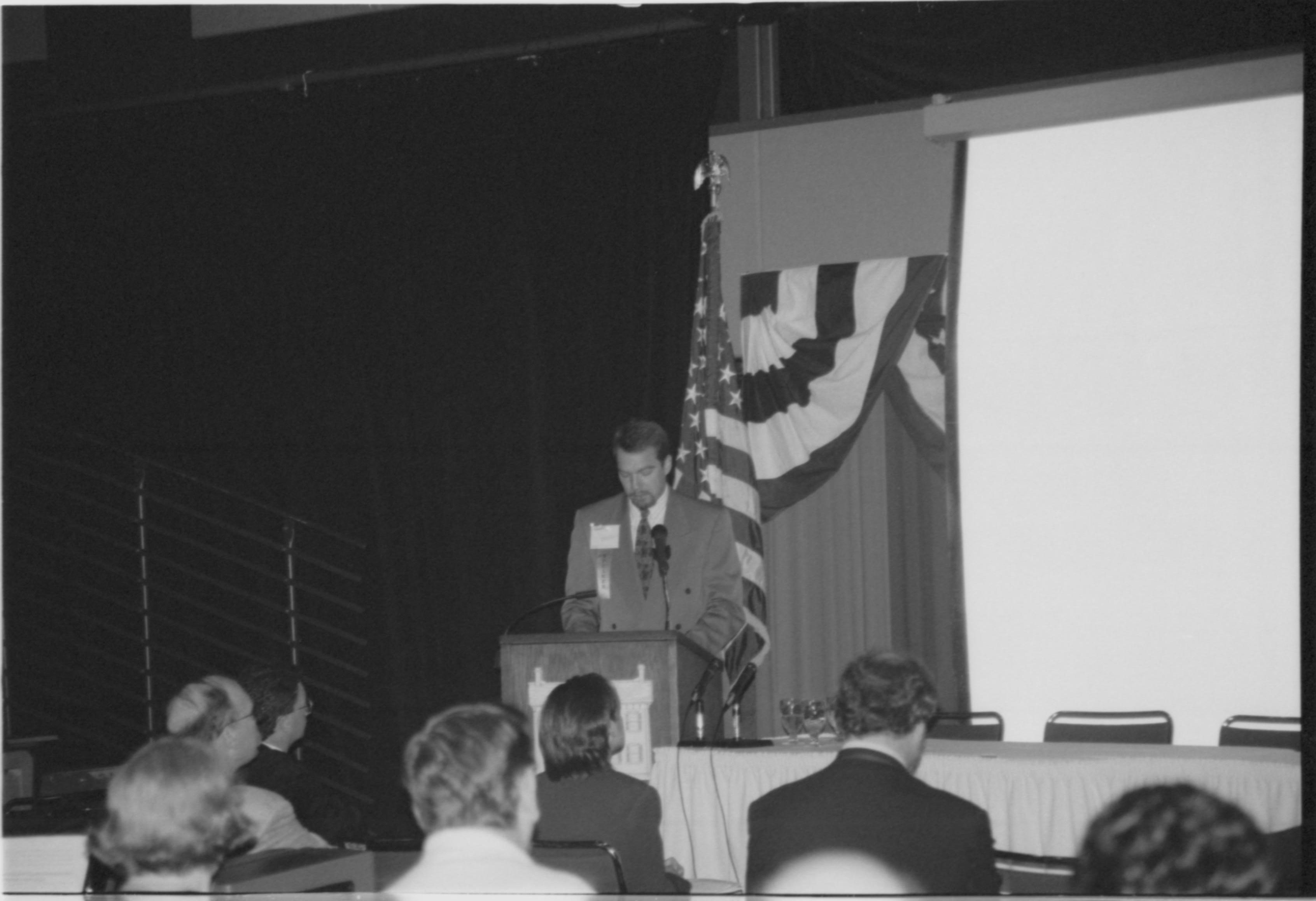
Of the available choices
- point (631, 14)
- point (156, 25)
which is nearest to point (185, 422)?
point (156, 25)

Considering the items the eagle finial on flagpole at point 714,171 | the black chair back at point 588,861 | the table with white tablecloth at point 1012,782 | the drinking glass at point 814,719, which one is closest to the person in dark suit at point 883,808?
the black chair back at point 588,861

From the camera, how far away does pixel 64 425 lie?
8.38 metres

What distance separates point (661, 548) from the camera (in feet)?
15.6

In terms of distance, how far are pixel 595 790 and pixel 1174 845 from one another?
5.97 feet

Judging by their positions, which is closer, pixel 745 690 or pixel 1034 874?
pixel 1034 874

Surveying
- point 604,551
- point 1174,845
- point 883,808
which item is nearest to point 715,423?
point 604,551

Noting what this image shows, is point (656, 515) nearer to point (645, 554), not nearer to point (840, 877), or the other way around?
point (645, 554)

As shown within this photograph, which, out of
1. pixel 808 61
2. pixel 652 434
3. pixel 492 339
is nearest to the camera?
pixel 652 434

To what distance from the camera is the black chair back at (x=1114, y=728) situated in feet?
16.1

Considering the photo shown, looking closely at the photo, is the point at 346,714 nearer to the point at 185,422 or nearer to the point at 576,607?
the point at 185,422

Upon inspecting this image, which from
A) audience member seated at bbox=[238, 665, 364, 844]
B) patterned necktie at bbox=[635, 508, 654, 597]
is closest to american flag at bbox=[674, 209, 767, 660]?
patterned necktie at bbox=[635, 508, 654, 597]

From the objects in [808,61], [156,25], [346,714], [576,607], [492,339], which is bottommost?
[346,714]

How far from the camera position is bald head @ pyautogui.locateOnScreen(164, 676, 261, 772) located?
3.50 m

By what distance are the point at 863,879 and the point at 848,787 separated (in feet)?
0.53
